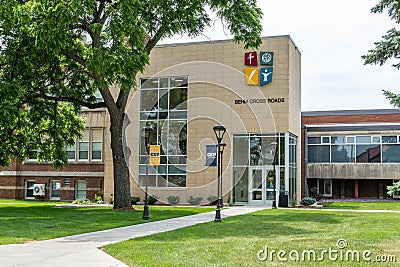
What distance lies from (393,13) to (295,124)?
2356 centimetres

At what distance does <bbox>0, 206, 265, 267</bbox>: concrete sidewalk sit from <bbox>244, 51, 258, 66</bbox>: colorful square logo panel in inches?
724

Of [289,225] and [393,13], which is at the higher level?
[393,13]

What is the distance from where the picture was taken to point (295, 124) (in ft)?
118

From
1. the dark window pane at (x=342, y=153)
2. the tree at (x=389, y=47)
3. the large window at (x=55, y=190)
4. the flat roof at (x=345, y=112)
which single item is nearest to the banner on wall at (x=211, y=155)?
the large window at (x=55, y=190)

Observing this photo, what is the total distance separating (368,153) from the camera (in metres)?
42.9

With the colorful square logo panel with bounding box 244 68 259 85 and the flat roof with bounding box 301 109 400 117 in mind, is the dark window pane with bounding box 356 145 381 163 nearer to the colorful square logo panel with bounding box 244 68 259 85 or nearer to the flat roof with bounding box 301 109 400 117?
the flat roof with bounding box 301 109 400 117

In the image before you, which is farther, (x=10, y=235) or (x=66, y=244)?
(x=10, y=235)

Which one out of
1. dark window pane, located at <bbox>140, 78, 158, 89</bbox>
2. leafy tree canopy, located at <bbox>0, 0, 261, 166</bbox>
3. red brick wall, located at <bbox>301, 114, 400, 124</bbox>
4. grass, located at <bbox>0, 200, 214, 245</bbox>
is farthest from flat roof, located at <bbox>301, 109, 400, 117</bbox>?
grass, located at <bbox>0, 200, 214, 245</bbox>

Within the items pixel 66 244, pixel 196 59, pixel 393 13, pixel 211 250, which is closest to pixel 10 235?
pixel 66 244

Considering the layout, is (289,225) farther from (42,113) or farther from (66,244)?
(42,113)

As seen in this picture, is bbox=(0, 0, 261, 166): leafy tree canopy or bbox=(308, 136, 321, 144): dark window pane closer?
bbox=(0, 0, 261, 166): leafy tree canopy

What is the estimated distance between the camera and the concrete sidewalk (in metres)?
10.9

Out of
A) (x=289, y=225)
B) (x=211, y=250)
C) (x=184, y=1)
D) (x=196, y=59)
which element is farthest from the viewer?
(x=196, y=59)

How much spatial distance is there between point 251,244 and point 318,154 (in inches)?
1269
